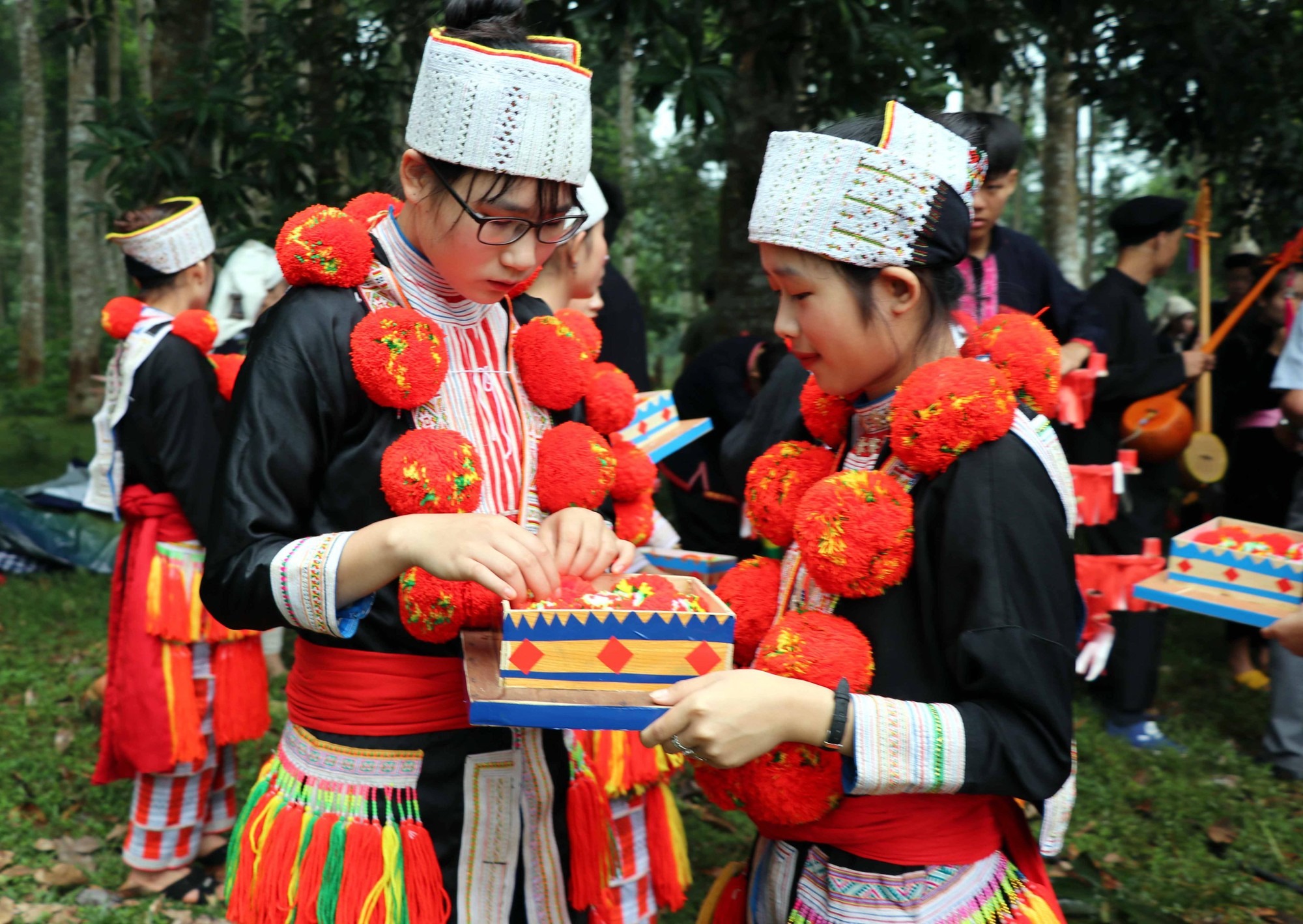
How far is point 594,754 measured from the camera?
296 cm

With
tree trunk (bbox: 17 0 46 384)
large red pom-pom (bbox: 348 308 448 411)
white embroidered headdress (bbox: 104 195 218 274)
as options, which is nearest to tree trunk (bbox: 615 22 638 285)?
tree trunk (bbox: 17 0 46 384)

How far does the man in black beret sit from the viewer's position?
200 inches

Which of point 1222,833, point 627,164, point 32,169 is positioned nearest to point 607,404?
point 1222,833

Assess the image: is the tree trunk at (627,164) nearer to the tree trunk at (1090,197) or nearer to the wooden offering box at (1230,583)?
the tree trunk at (1090,197)

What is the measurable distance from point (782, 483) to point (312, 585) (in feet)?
2.61

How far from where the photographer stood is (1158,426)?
17.0 ft

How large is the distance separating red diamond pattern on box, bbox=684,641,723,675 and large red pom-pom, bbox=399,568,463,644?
0.42m

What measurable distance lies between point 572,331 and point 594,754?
133 cm

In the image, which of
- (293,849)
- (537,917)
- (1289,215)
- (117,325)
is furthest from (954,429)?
(1289,215)

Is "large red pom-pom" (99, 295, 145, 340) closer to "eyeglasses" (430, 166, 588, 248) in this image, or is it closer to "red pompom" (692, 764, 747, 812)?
"eyeglasses" (430, 166, 588, 248)

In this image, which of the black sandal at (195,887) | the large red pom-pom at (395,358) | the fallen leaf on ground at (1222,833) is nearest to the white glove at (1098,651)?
the fallen leaf on ground at (1222,833)

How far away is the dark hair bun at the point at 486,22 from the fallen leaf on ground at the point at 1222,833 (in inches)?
165

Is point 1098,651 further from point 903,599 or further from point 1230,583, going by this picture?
point 903,599

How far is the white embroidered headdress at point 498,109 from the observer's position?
1744 millimetres
